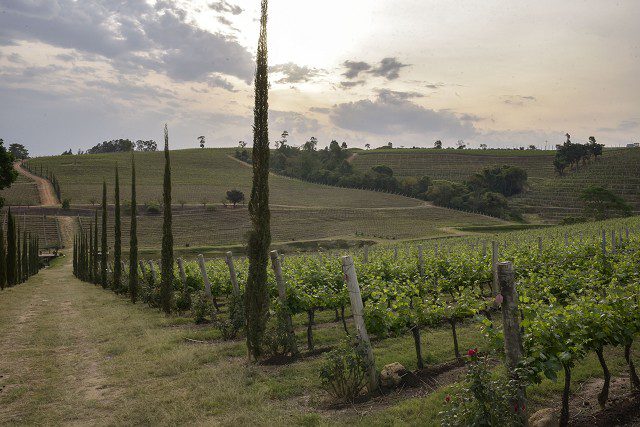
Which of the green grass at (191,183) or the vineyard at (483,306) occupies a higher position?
the green grass at (191,183)

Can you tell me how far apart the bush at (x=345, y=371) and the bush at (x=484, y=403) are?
220 centimetres

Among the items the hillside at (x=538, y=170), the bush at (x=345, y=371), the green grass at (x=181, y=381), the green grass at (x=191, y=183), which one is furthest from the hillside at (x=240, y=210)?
the bush at (x=345, y=371)

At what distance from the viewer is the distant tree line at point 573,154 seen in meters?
108

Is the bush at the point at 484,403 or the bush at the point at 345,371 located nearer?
the bush at the point at 484,403

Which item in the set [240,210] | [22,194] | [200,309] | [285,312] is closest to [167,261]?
[200,309]

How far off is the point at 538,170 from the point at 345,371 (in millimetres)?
122758

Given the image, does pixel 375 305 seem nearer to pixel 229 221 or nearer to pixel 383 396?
pixel 383 396

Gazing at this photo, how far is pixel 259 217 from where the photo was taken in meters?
11.1

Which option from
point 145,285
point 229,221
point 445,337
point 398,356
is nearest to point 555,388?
point 398,356

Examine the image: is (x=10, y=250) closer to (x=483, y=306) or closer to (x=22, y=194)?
(x=483, y=306)

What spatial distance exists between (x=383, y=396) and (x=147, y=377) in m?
4.88

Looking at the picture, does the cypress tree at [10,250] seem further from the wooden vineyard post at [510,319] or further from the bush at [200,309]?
the wooden vineyard post at [510,319]

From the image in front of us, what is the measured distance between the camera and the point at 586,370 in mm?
8094

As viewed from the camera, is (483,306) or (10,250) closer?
(483,306)
